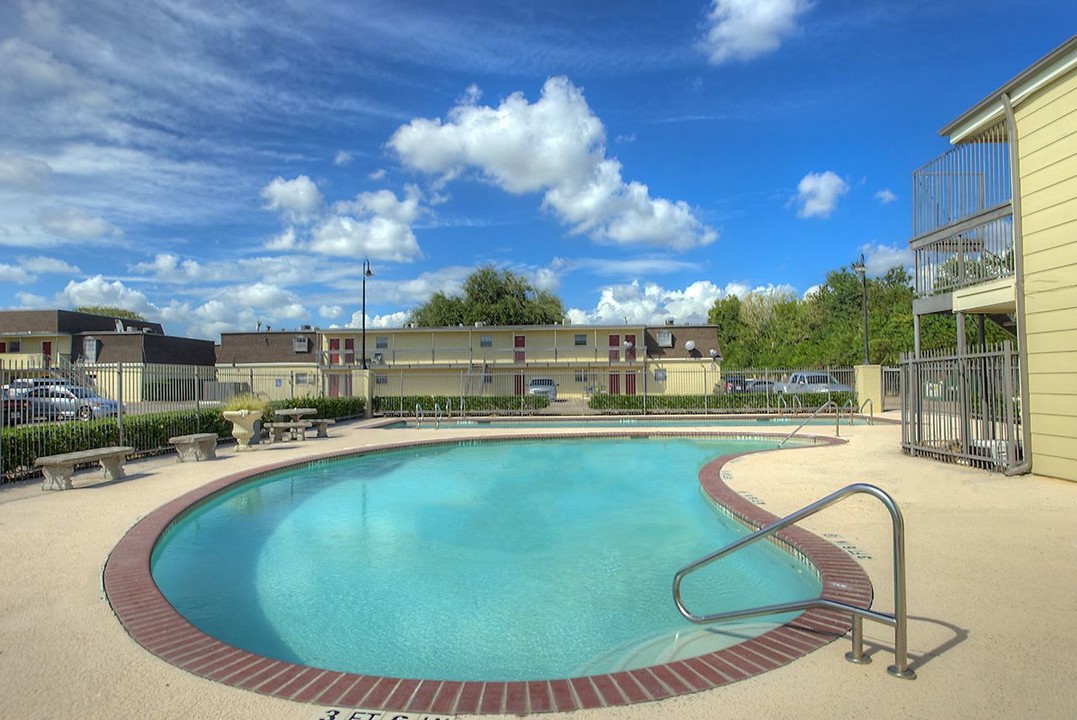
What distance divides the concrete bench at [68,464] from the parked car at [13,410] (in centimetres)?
119

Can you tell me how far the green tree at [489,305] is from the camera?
53375 millimetres

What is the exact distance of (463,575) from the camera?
6141 mm

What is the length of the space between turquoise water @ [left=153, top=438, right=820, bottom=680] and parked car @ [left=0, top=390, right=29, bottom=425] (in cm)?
398

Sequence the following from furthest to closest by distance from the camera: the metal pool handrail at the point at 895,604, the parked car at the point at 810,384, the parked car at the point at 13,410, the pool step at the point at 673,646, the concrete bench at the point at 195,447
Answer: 1. the parked car at the point at 810,384
2. the concrete bench at the point at 195,447
3. the parked car at the point at 13,410
4. the pool step at the point at 673,646
5. the metal pool handrail at the point at 895,604

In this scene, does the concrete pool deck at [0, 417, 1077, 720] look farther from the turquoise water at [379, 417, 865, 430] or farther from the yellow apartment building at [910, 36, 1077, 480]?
the turquoise water at [379, 417, 865, 430]

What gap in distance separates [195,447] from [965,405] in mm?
13730

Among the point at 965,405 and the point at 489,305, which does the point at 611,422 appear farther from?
the point at 489,305

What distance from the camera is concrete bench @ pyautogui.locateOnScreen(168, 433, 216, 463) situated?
12.4 meters

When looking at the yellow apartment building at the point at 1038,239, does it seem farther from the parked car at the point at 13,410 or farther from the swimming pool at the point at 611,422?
the parked car at the point at 13,410

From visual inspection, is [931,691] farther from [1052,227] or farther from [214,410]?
[214,410]

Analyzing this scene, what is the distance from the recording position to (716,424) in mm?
23562

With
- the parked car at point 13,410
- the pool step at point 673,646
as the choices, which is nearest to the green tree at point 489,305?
the parked car at point 13,410

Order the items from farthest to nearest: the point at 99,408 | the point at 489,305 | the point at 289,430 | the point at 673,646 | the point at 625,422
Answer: the point at 489,305 < the point at 625,422 < the point at 289,430 < the point at 99,408 < the point at 673,646

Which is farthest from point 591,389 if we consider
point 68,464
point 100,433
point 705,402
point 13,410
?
point 68,464
